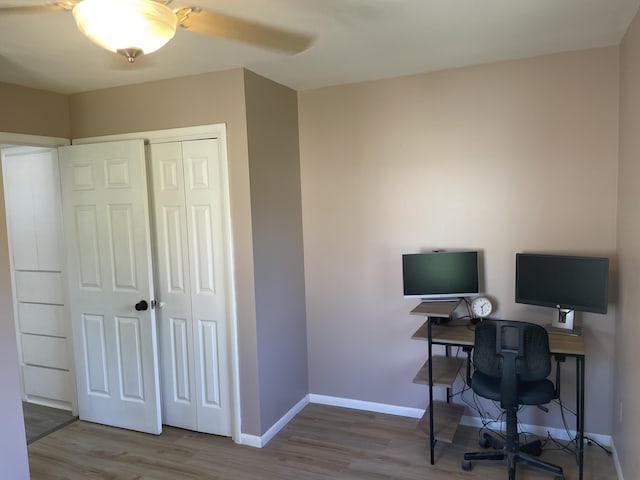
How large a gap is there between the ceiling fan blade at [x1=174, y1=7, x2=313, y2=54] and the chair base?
2.51 meters

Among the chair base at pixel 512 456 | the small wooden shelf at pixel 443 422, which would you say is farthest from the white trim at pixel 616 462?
the small wooden shelf at pixel 443 422

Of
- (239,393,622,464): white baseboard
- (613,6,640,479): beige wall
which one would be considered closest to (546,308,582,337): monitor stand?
(613,6,640,479): beige wall

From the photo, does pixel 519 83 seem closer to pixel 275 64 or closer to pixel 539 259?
pixel 539 259

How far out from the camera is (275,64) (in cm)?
295

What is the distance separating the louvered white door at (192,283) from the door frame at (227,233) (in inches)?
1.6

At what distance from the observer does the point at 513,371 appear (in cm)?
254

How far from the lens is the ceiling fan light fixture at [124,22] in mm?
1379

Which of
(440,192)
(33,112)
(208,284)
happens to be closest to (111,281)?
(208,284)

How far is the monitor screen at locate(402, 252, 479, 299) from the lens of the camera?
3145 mm

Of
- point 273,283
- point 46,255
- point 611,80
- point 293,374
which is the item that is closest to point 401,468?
point 293,374

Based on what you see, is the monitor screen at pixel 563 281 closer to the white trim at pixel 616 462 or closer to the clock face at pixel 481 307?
the clock face at pixel 481 307

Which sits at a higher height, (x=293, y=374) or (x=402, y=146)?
(x=402, y=146)

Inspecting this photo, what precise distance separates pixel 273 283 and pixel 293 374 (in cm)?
79

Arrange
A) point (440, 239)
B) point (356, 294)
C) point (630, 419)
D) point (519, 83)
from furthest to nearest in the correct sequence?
1. point (356, 294)
2. point (440, 239)
3. point (519, 83)
4. point (630, 419)
